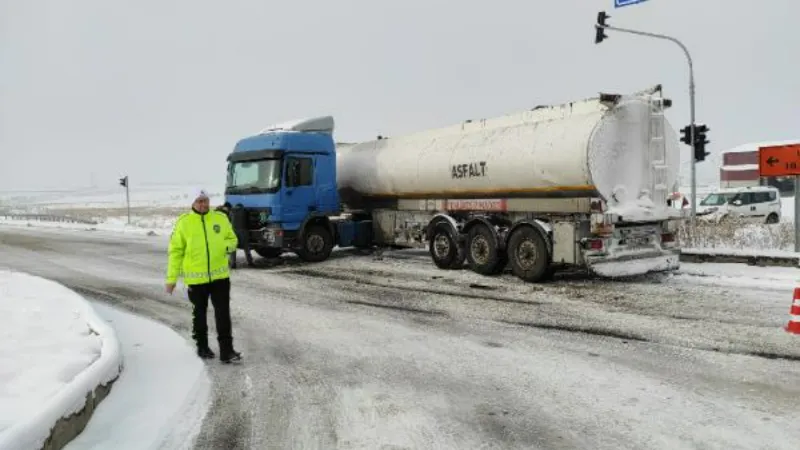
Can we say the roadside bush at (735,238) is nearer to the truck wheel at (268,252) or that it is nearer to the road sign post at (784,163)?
the road sign post at (784,163)

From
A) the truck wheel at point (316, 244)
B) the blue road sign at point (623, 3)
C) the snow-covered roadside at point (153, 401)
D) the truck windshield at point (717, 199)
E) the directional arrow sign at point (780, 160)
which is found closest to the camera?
the snow-covered roadside at point (153, 401)

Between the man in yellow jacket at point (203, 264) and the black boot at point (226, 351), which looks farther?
the black boot at point (226, 351)

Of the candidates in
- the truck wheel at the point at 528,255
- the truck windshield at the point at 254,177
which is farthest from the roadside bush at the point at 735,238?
the truck windshield at the point at 254,177

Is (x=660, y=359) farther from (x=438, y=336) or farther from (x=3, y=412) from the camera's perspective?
(x=3, y=412)

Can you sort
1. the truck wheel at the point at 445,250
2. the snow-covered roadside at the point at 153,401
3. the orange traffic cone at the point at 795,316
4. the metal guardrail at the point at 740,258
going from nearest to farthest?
the snow-covered roadside at the point at 153,401, the orange traffic cone at the point at 795,316, the metal guardrail at the point at 740,258, the truck wheel at the point at 445,250

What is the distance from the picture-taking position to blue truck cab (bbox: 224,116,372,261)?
46.9ft

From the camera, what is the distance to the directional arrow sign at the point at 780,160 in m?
12.7

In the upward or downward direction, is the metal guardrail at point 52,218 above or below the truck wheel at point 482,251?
above

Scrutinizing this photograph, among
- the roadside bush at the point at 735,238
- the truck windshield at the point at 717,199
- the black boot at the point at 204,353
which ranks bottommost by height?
the black boot at the point at 204,353

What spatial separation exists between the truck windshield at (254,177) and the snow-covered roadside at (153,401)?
7.25 m

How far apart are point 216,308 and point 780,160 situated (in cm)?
1170

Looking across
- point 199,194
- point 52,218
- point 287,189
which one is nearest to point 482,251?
point 287,189

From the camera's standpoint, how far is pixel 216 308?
6.47m

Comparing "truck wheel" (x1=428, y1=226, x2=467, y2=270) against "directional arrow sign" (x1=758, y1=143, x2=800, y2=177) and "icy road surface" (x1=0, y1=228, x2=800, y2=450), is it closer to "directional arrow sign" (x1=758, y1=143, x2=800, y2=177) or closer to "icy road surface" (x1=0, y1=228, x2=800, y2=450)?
"icy road surface" (x1=0, y1=228, x2=800, y2=450)
